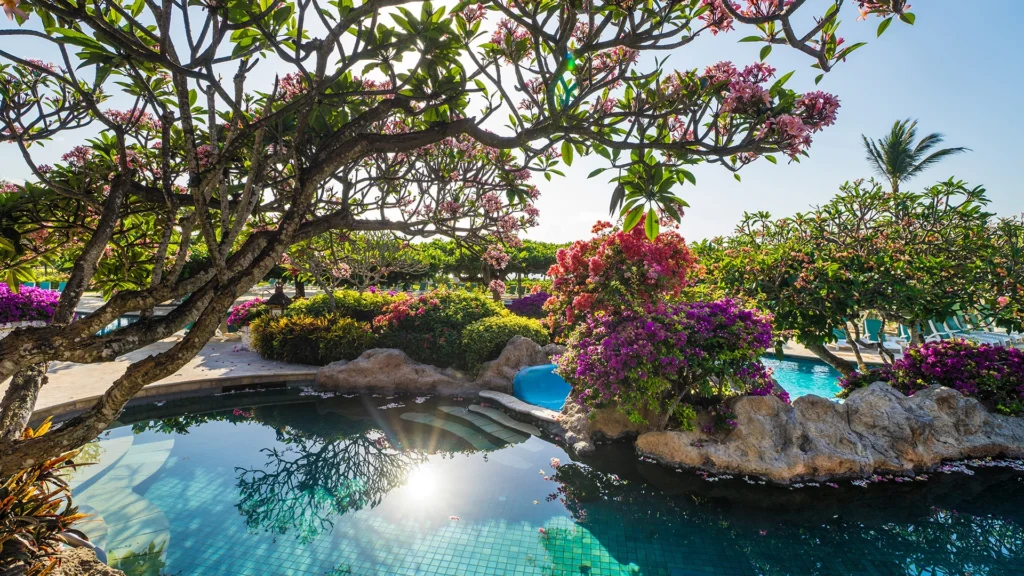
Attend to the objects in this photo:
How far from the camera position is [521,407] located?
8750mm

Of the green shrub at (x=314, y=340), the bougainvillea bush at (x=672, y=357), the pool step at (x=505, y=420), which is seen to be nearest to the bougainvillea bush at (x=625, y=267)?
the bougainvillea bush at (x=672, y=357)

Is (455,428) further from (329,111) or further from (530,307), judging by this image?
(530,307)

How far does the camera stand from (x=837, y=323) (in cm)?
745

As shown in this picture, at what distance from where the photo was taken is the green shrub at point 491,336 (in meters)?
10.4

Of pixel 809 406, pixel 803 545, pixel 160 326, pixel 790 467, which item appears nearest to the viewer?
pixel 160 326

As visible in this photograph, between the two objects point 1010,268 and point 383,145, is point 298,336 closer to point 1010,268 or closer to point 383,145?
point 383,145

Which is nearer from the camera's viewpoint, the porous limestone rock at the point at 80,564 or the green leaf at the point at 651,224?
the green leaf at the point at 651,224

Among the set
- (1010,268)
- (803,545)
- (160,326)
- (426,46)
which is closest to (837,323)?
(1010,268)

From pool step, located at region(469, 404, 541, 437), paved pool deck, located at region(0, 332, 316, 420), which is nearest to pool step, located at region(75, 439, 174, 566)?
paved pool deck, located at region(0, 332, 316, 420)

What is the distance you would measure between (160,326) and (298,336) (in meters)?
10.2

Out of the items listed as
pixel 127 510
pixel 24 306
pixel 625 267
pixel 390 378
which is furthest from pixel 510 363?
pixel 24 306

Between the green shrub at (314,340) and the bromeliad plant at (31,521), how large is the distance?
772cm

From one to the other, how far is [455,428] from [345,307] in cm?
685

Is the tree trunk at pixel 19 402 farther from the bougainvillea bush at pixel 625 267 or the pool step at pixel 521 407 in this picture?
the pool step at pixel 521 407
